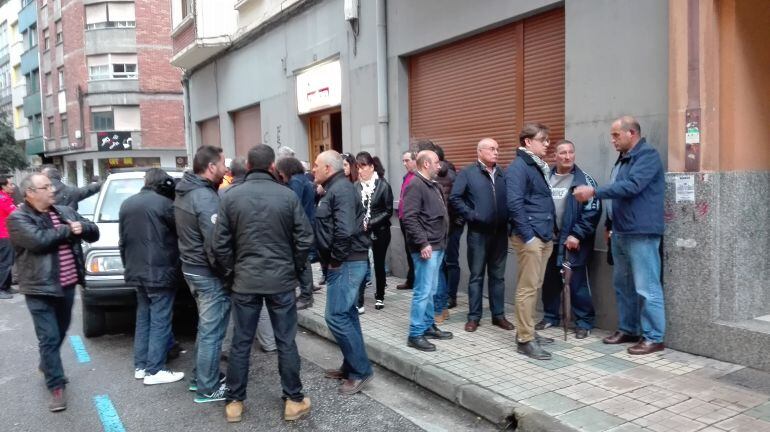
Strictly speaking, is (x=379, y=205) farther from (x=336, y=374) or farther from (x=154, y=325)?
(x=154, y=325)

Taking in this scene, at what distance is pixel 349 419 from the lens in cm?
446

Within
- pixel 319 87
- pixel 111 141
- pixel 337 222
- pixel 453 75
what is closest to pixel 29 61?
pixel 111 141

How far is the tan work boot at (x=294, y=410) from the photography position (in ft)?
14.5

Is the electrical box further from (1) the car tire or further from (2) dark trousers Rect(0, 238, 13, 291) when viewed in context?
(2) dark trousers Rect(0, 238, 13, 291)

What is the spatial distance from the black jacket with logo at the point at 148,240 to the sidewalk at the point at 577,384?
2.02m

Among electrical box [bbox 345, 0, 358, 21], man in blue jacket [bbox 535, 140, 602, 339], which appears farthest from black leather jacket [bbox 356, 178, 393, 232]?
electrical box [bbox 345, 0, 358, 21]

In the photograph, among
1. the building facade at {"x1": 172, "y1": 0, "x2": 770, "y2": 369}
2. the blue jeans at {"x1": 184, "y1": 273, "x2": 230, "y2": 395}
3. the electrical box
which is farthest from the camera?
the electrical box

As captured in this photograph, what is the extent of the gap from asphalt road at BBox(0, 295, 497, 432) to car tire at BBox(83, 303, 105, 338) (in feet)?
1.89

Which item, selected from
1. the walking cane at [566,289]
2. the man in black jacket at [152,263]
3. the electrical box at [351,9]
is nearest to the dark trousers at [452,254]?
the walking cane at [566,289]

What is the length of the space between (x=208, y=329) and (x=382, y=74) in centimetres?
562

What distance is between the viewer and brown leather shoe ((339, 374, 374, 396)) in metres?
4.94

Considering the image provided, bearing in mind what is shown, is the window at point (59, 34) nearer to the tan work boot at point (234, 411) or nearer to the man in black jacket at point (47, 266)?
the man in black jacket at point (47, 266)

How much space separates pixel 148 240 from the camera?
519 cm

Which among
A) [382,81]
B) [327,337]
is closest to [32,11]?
[382,81]
